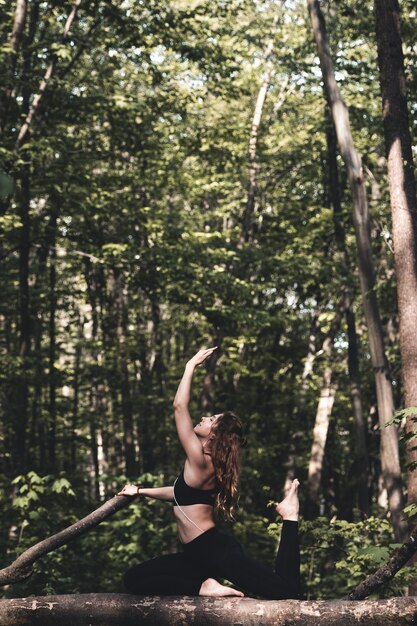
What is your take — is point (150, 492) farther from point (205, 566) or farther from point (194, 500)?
point (205, 566)

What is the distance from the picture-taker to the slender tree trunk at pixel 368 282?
10.4 metres

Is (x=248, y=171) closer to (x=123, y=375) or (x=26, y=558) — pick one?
(x=123, y=375)

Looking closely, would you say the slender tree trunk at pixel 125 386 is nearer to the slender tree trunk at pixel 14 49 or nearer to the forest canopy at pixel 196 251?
the forest canopy at pixel 196 251

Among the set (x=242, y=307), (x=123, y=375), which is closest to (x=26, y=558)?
(x=242, y=307)

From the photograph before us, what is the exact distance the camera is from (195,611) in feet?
12.1

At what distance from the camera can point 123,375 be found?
74.0ft

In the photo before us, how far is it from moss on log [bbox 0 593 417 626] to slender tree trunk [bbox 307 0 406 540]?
21.1ft

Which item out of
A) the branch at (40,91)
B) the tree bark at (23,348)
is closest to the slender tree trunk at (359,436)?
the tree bark at (23,348)

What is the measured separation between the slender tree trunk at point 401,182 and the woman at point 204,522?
4.31 metres

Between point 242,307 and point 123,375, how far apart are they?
24.5 ft

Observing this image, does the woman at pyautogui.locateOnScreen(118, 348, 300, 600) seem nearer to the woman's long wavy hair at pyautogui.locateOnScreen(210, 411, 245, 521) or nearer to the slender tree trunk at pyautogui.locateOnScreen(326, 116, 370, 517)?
the woman's long wavy hair at pyautogui.locateOnScreen(210, 411, 245, 521)

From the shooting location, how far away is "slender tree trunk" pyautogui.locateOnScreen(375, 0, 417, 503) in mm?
8594

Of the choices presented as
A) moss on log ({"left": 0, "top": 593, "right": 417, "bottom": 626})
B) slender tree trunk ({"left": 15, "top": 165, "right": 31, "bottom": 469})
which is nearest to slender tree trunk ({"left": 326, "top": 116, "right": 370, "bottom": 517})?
slender tree trunk ({"left": 15, "top": 165, "right": 31, "bottom": 469})

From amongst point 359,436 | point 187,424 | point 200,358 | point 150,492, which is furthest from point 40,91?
point 187,424
